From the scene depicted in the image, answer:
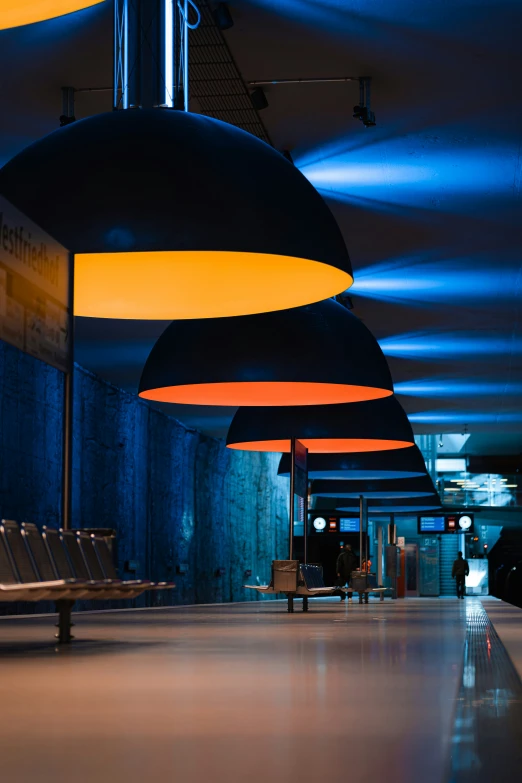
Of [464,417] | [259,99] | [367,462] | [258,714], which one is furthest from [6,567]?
[464,417]

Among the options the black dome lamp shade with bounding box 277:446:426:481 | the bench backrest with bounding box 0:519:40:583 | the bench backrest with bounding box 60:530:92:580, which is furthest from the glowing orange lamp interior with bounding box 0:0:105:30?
the black dome lamp shade with bounding box 277:446:426:481

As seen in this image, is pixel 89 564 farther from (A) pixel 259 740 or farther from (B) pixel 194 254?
(A) pixel 259 740

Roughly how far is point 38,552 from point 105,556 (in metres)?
0.68

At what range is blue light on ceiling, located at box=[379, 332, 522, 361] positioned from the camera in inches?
1201

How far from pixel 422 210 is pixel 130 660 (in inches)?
461

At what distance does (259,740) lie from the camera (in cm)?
522

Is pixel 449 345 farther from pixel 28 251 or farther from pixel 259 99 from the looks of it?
pixel 28 251

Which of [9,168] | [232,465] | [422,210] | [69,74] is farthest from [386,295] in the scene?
[232,465]

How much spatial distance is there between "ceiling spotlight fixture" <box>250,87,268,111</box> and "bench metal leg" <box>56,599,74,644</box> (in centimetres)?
654

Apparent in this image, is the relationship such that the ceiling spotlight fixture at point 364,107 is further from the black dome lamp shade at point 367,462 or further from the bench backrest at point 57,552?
the black dome lamp shade at point 367,462

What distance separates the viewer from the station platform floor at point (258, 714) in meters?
4.48

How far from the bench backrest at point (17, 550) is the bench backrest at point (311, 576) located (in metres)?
12.3

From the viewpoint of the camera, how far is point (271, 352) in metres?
18.3

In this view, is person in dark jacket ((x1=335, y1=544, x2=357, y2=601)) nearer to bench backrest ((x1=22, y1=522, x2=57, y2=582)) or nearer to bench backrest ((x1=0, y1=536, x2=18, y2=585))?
bench backrest ((x1=22, y1=522, x2=57, y2=582))
